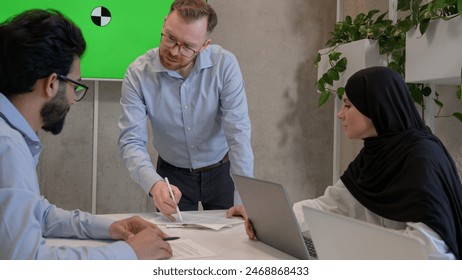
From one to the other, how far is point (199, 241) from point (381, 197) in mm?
576

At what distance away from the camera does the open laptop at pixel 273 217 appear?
135cm

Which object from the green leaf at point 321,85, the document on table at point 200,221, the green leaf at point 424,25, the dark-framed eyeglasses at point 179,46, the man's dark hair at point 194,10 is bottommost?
the document on table at point 200,221

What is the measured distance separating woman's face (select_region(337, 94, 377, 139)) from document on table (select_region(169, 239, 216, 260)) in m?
0.63

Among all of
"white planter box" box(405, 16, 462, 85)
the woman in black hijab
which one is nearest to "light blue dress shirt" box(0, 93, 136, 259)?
the woman in black hijab

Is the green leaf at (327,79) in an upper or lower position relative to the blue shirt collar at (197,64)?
lower

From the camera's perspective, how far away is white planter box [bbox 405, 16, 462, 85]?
80.7 inches

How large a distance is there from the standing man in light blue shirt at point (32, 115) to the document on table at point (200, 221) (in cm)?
40

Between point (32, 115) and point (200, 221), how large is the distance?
2.51 feet

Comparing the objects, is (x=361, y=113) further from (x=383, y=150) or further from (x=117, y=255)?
(x=117, y=255)

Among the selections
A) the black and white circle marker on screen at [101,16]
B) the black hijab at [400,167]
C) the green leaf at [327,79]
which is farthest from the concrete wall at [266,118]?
the black hijab at [400,167]

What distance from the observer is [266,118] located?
3.70 meters

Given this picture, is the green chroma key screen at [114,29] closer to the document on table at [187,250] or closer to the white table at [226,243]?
the white table at [226,243]

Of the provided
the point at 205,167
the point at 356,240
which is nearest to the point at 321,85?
the point at 205,167
